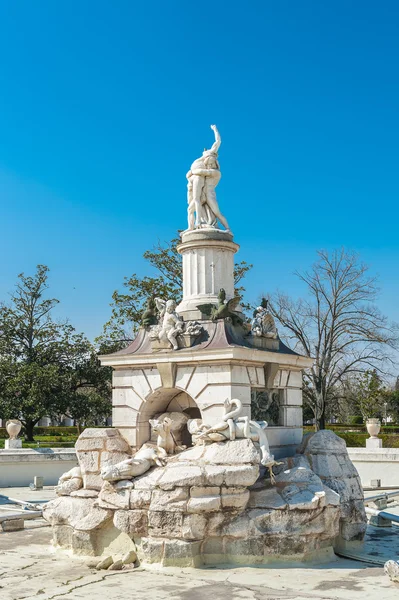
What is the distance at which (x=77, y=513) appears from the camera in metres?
10.6

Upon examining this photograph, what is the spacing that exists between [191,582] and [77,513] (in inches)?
100

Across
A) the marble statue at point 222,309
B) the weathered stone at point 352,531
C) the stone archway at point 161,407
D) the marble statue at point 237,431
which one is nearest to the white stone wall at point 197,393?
the stone archway at point 161,407

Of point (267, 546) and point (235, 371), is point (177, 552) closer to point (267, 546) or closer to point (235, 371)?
point (267, 546)

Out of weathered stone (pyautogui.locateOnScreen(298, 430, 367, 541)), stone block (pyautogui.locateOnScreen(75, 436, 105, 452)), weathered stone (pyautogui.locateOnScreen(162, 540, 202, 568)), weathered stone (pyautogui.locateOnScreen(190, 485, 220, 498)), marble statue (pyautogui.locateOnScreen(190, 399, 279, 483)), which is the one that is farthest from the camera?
stone block (pyautogui.locateOnScreen(75, 436, 105, 452))

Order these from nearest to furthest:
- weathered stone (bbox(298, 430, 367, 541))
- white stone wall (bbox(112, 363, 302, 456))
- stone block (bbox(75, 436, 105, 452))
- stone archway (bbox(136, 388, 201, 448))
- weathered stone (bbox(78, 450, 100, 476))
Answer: weathered stone (bbox(298, 430, 367, 541)), white stone wall (bbox(112, 363, 302, 456)), weathered stone (bbox(78, 450, 100, 476)), stone block (bbox(75, 436, 105, 452)), stone archway (bbox(136, 388, 201, 448))

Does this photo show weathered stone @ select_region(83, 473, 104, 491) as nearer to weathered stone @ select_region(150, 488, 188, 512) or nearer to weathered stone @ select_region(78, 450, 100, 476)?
weathered stone @ select_region(78, 450, 100, 476)

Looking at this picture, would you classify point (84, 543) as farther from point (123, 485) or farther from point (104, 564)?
point (123, 485)

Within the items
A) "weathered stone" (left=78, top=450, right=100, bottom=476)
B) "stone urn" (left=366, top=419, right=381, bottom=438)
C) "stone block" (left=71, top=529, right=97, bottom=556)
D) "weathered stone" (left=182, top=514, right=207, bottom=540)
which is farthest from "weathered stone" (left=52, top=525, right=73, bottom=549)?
"stone urn" (left=366, top=419, right=381, bottom=438)

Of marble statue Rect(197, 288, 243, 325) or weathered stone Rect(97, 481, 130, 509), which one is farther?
marble statue Rect(197, 288, 243, 325)

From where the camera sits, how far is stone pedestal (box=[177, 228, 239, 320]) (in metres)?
12.6

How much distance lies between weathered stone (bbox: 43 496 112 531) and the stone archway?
1471mm

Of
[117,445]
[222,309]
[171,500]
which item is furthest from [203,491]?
[222,309]

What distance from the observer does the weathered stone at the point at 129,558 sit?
382 inches

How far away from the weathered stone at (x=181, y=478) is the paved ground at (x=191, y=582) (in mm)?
1124
